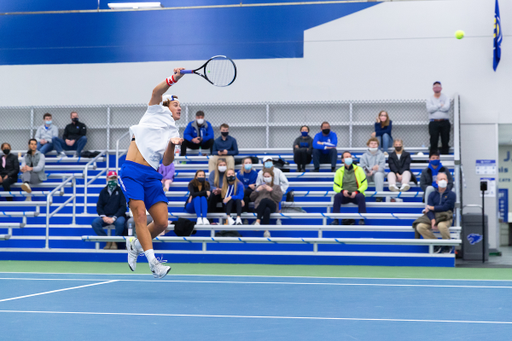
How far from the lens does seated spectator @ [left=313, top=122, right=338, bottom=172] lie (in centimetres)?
1401

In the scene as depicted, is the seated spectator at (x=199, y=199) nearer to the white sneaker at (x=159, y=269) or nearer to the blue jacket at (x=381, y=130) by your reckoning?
the blue jacket at (x=381, y=130)

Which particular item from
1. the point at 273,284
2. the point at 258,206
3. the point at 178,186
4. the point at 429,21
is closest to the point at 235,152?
the point at 178,186

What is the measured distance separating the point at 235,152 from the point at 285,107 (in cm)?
289

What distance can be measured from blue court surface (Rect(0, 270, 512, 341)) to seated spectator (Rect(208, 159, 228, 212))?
15.5 feet

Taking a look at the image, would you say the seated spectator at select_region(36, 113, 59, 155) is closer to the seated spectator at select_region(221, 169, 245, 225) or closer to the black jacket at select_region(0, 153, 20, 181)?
the black jacket at select_region(0, 153, 20, 181)

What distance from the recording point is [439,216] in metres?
11.3

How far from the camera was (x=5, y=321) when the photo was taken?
4.36 m

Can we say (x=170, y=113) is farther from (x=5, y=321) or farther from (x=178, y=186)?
(x=178, y=186)

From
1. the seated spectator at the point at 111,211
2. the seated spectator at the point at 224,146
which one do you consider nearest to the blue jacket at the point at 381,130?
the seated spectator at the point at 224,146

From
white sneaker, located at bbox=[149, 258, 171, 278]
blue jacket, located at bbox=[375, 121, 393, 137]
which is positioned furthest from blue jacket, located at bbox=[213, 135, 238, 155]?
white sneaker, located at bbox=[149, 258, 171, 278]

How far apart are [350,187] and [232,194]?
239 cm

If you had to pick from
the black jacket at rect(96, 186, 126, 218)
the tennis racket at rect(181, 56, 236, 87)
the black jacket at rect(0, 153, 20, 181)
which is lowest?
the black jacket at rect(96, 186, 126, 218)

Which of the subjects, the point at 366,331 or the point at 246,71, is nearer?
the point at 366,331

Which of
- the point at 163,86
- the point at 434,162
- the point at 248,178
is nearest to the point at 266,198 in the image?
the point at 248,178
